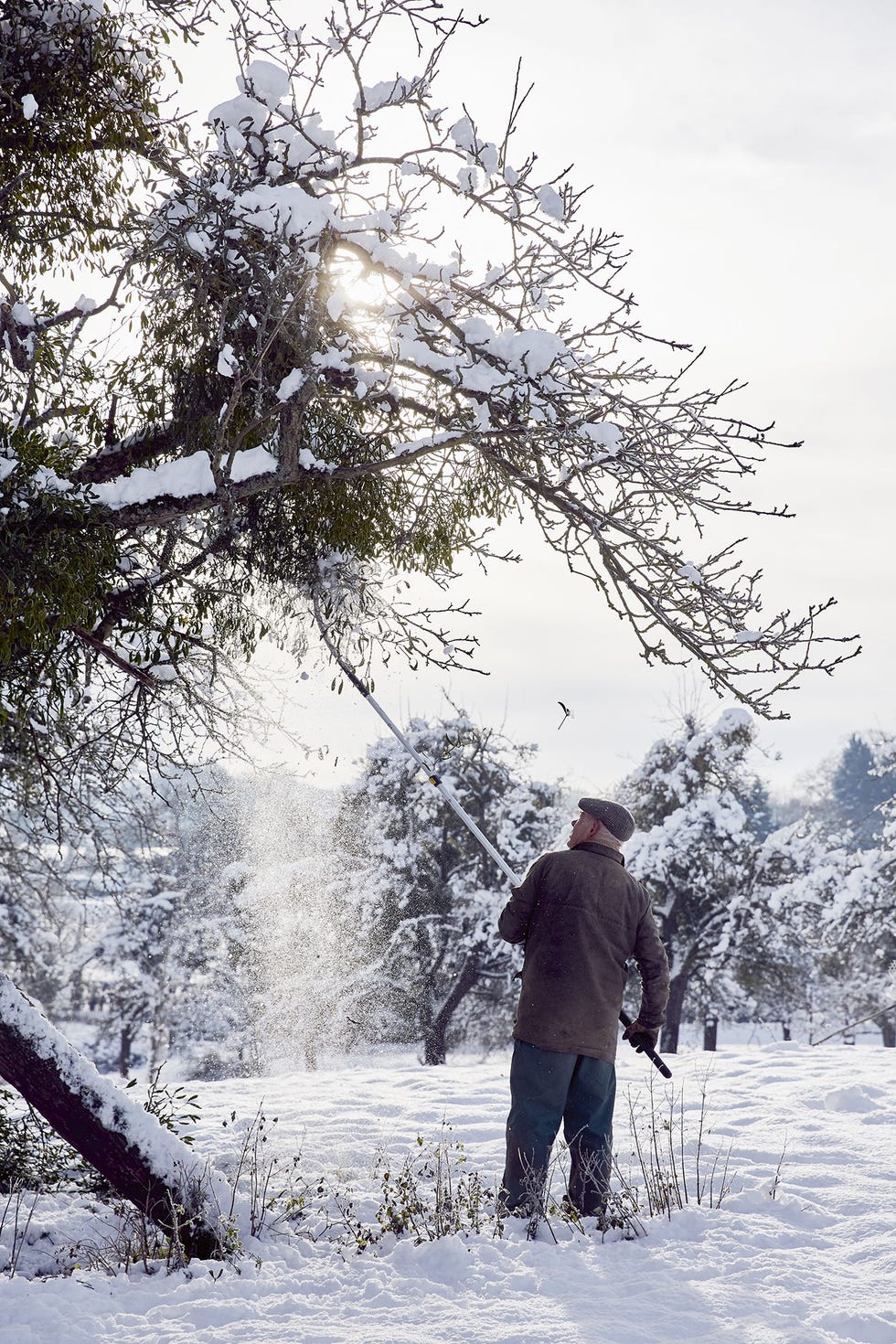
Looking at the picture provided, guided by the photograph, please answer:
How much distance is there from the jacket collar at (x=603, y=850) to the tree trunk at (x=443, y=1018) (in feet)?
58.7

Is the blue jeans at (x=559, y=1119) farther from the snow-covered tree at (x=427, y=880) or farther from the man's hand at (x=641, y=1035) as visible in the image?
the snow-covered tree at (x=427, y=880)

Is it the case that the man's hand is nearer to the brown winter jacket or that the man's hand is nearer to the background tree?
the brown winter jacket

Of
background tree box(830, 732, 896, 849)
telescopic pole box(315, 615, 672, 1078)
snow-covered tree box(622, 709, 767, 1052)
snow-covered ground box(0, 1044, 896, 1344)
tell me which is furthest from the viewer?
background tree box(830, 732, 896, 849)

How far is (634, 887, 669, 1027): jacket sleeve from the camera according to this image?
15.5 ft

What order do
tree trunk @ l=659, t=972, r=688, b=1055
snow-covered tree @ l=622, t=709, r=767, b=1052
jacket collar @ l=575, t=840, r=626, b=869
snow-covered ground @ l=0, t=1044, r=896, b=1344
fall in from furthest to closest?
snow-covered tree @ l=622, t=709, r=767, b=1052 → tree trunk @ l=659, t=972, r=688, b=1055 → jacket collar @ l=575, t=840, r=626, b=869 → snow-covered ground @ l=0, t=1044, r=896, b=1344

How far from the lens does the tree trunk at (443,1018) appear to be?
21.8m

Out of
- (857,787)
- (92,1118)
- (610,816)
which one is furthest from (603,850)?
(857,787)

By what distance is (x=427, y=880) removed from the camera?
73.7 ft

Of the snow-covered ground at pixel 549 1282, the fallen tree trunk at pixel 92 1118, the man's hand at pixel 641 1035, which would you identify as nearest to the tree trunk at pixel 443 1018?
the snow-covered ground at pixel 549 1282

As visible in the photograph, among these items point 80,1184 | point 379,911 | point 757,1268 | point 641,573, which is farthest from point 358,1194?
point 379,911

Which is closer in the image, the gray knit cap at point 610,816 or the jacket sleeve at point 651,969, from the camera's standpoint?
the jacket sleeve at point 651,969

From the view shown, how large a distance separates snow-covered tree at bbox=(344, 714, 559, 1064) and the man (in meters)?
16.4

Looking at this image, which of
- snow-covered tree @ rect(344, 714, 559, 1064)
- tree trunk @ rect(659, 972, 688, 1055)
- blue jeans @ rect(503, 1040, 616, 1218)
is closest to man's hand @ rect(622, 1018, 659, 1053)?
blue jeans @ rect(503, 1040, 616, 1218)

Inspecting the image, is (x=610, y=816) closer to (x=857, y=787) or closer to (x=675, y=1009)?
(x=675, y=1009)
